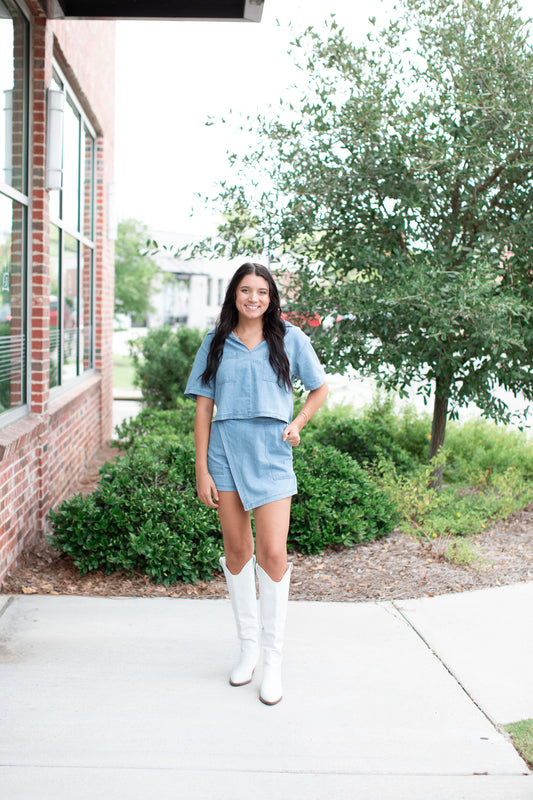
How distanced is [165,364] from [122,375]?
13.1 meters

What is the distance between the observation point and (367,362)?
6258 millimetres

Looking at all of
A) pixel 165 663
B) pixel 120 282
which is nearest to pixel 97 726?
pixel 165 663

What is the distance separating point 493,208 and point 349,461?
232 cm

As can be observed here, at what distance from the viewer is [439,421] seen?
7027mm

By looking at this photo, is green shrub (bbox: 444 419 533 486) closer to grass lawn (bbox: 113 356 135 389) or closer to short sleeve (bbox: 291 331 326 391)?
short sleeve (bbox: 291 331 326 391)

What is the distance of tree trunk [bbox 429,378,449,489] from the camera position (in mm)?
6539

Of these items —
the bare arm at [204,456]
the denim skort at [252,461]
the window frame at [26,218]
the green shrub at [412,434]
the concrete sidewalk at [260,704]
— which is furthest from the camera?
the green shrub at [412,434]

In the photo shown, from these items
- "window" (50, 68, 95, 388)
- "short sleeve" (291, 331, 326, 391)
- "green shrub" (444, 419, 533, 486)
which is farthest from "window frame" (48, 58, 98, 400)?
"green shrub" (444, 419, 533, 486)

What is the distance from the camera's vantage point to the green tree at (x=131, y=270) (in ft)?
118

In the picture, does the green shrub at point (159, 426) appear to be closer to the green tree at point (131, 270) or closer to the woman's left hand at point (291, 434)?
the woman's left hand at point (291, 434)

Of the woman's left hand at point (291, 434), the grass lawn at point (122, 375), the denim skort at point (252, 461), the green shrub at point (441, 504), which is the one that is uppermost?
the woman's left hand at point (291, 434)

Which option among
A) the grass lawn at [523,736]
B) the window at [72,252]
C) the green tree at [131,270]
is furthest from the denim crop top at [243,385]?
the green tree at [131,270]

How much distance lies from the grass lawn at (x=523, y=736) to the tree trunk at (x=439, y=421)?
11.7 ft

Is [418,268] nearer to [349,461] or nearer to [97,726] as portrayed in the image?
[349,461]
